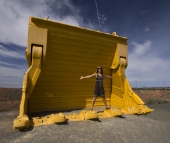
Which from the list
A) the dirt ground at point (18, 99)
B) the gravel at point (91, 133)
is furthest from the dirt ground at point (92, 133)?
the dirt ground at point (18, 99)

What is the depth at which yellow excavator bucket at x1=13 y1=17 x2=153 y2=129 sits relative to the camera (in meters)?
3.50

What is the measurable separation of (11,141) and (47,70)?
2347 mm

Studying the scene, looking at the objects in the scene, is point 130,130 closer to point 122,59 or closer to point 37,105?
point 122,59

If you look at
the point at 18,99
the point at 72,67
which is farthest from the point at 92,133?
the point at 18,99

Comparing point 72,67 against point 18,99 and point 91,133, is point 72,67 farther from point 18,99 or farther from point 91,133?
point 18,99

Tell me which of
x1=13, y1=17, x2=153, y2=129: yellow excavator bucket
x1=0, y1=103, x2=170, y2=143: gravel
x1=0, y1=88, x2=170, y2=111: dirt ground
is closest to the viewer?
x1=0, y1=103, x2=170, y2=143: gravel

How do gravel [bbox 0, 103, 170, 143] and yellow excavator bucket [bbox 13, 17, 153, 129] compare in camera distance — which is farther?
yellow excavator bucket [bbox 13, 17, 153, 129]

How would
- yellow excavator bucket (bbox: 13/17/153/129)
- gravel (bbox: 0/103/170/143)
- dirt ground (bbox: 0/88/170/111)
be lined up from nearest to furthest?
gravel (bbox: 0/103/170/143), yellow excavator bucket (bbox: 13/17/153/129), dirt ground (bbox: 0/88/170/111)

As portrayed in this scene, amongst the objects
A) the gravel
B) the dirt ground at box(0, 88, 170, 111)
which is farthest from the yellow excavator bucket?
the dirt ground at box(0, 88, 170, 111)

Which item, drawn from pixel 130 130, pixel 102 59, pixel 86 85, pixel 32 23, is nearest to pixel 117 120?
pixel 130 130

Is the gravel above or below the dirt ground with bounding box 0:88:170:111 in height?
above

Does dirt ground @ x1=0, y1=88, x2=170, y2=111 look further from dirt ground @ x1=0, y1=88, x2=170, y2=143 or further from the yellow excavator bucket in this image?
dirt ground @ x1=0, y1=88, x2=170, y2=143

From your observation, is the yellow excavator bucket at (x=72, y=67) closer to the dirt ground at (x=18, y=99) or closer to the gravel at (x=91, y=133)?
the gravel at (x=91, y=133)

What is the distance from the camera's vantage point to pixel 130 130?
9.69ft
